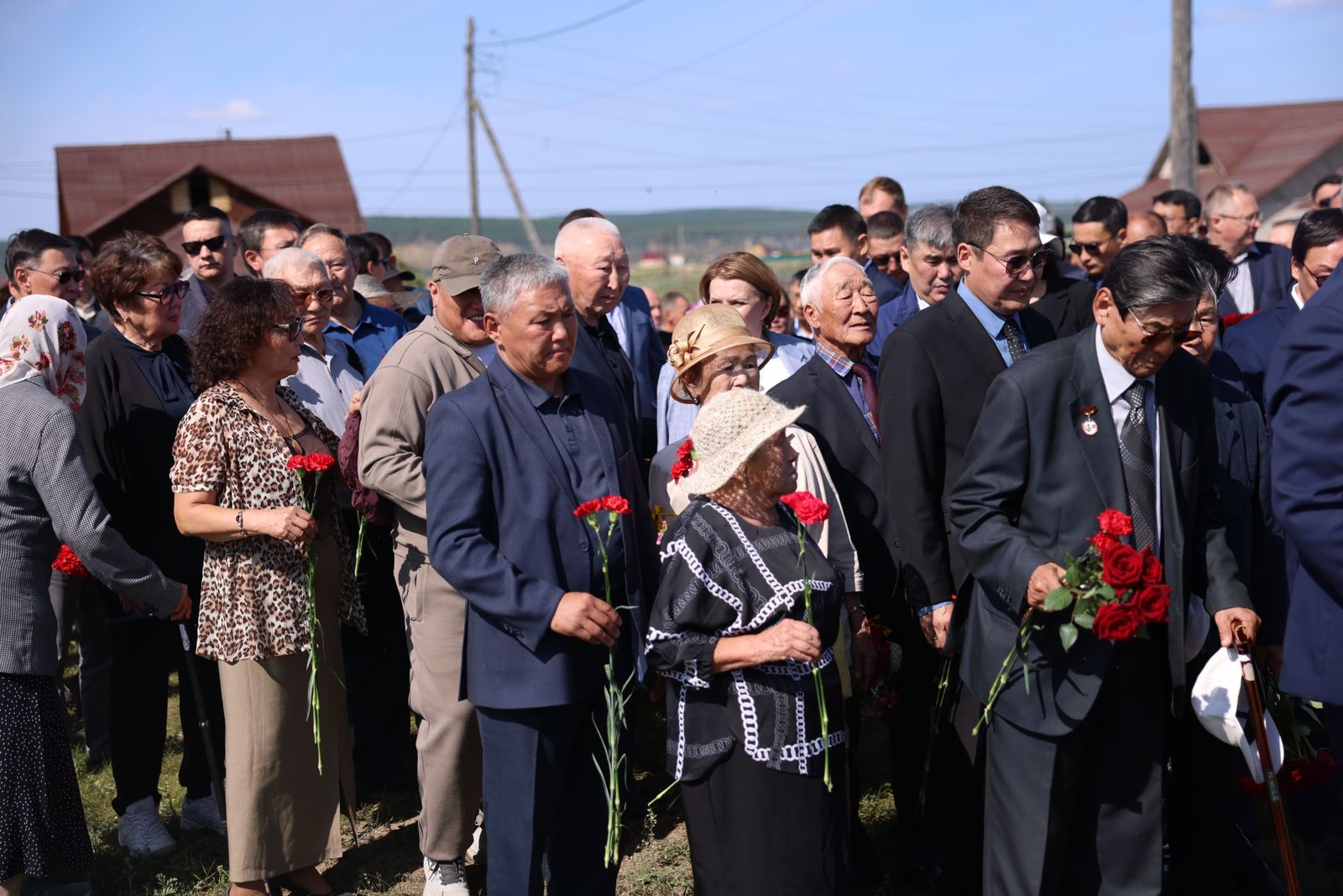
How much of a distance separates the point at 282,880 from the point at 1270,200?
3499 cm

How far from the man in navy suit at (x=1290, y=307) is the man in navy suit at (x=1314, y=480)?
2.25m

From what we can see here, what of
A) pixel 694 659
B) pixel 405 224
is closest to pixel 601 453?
pixel 694 659

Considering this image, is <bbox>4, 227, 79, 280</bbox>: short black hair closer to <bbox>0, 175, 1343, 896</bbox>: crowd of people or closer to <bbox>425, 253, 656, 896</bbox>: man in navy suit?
<bbox>0, 175, 1343, 896</bbox>: crowd of people

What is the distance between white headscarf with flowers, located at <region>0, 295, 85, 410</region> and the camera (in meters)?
4.35

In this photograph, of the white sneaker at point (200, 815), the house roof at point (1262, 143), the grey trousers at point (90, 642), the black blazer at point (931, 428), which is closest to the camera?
the black blazer at point (931, 428)

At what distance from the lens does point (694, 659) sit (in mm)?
3377

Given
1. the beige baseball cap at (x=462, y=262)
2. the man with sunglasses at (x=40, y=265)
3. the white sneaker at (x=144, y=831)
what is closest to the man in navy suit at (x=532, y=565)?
the beige baseball cap at (x=462, y=262)

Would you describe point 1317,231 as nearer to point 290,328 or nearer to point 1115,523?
point 1115,523

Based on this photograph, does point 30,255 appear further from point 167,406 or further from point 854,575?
point 854,575

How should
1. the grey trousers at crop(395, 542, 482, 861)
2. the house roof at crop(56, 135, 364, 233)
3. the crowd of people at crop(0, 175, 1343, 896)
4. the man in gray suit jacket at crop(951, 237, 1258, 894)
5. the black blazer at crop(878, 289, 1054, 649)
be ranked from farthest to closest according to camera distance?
1. the house roof at crop(56, 135, 364, 233)
2. the grey trousers at crop(395, 542, 482, 861)
3. the black blazer at crop(878, 289, 1054, 649)
4. the man in gray suit jacket at crop(951, 237, 1258, 894)
5. the crowd of people at crop(0, 175, 1343, 896)

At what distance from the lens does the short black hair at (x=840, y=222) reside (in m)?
7.70

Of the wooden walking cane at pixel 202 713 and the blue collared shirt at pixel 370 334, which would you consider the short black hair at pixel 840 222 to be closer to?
the blue collared shirt at pixel 370 334

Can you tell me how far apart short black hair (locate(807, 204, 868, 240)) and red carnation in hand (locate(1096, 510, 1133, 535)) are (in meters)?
4.64

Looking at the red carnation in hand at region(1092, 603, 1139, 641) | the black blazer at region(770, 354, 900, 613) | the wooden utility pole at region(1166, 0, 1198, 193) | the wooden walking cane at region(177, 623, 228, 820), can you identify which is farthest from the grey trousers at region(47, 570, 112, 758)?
the wooden utility pole at region(1166, 0, 1198, 193)
